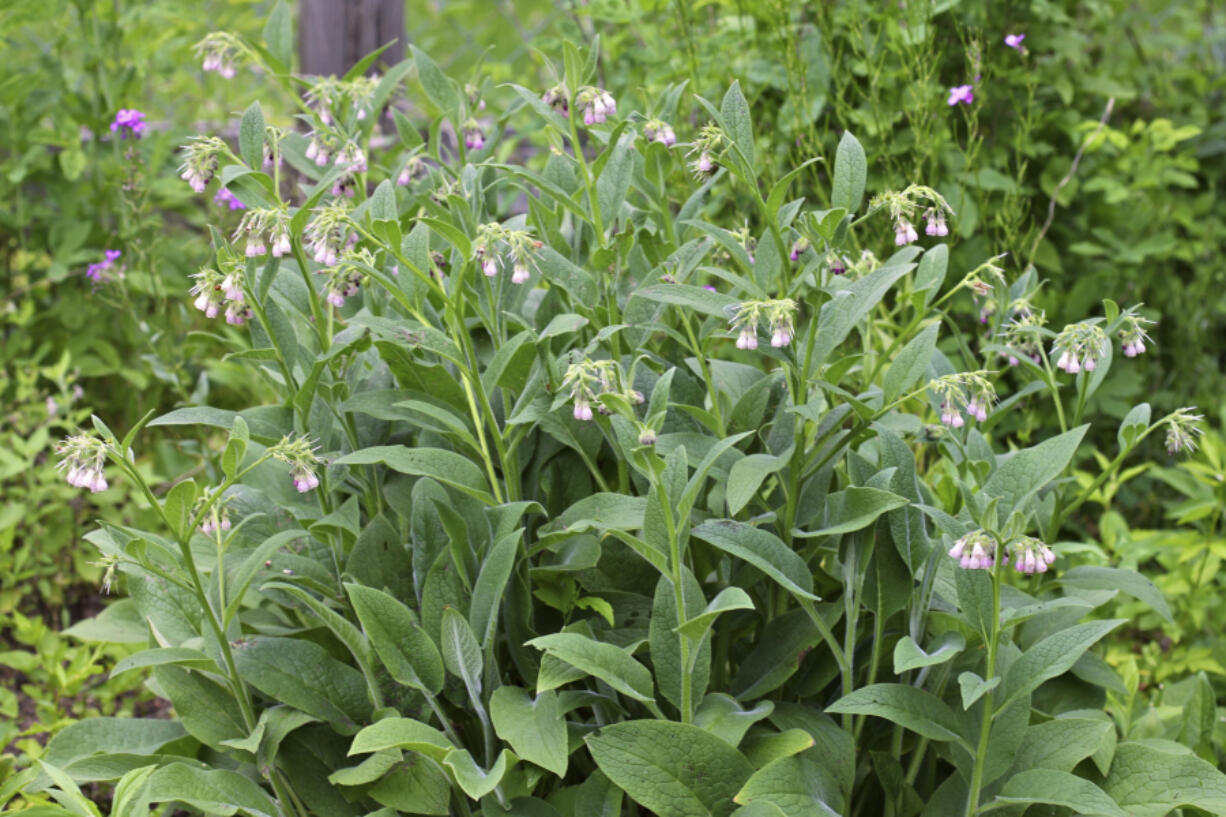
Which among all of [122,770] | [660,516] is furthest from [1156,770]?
[122,770]

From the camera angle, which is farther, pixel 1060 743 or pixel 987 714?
pixel 1060 743

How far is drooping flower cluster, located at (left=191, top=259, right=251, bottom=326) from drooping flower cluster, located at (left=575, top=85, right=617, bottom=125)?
56 cm

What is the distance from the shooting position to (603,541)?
72.2 inches

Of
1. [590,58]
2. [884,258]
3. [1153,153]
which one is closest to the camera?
[590,58]

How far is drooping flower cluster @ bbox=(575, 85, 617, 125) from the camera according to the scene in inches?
66.4

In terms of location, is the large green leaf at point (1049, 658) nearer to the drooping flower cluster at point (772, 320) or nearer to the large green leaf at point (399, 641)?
the drooping flower cluster at point (772, 320)

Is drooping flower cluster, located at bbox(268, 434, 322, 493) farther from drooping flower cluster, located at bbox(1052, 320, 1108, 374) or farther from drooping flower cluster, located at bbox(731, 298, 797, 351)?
drooping flower cluster, located at bbox(1052, 320, 1108, 374)

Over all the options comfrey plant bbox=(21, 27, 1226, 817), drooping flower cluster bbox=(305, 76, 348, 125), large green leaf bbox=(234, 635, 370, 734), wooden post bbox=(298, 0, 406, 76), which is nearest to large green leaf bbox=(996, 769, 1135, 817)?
comfrey plant bbox=(21, 27, 1226, 817)

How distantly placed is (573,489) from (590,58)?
2.31 ft

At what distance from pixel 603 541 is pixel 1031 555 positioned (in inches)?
27.5

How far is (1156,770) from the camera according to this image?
1.69 metres

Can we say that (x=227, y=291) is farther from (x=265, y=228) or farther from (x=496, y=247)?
(x=496, y=247)

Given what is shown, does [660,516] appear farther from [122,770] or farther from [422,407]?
[122,770]

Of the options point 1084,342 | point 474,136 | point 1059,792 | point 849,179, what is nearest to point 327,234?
point 474,136
